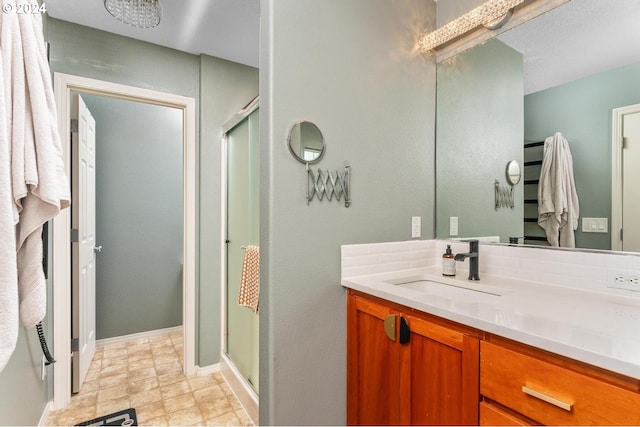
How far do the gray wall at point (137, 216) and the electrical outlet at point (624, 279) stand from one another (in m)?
3.31

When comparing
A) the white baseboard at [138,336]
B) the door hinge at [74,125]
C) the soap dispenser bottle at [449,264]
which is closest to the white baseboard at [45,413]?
the white baseboard at [138,336]

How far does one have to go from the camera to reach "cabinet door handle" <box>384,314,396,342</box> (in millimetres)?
1201

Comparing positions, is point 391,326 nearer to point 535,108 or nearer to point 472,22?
point 535,108

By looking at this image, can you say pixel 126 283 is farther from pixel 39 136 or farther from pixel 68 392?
pixel 39 136

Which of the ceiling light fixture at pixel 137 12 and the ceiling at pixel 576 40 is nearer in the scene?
the ceiling at pixel 576 40

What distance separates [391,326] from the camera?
121cm

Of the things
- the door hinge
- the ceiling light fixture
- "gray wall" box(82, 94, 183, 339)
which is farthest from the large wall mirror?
"gray wall" box(82, 94, 183, 339)

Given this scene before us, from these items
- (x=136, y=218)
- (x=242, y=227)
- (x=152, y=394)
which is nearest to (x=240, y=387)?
(x=152, y=394)

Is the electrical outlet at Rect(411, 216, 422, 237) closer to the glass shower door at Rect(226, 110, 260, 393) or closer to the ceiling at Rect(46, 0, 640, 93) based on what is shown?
the ceiling at Rect(46, 0, 640, 93)

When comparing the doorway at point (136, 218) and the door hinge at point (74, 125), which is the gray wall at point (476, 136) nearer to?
the door hinge at point (74, 125)

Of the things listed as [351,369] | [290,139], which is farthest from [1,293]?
[351,369]

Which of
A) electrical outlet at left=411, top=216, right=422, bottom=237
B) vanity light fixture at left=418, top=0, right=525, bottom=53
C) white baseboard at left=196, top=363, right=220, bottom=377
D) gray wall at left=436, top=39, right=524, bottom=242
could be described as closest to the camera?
vanity light fixture at left=418, top=0, right=525, bottom=53

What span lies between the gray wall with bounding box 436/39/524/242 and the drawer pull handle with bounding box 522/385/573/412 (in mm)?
866

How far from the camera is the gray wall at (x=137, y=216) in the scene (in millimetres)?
2953
